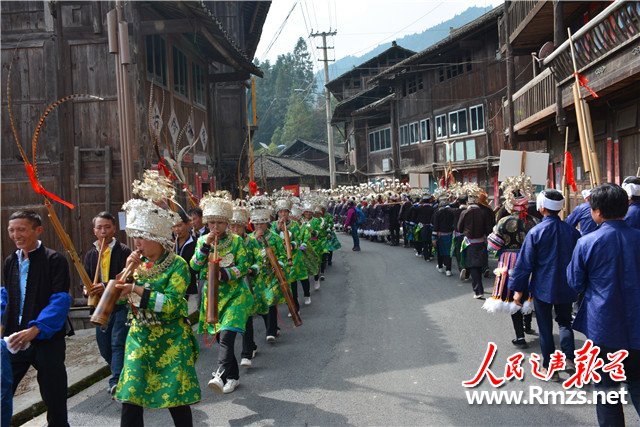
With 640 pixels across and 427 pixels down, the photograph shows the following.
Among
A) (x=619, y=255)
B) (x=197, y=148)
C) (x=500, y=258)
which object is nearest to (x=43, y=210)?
(x=197, y=148)

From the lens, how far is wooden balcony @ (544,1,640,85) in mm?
10047

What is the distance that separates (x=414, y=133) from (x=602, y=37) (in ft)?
80.8

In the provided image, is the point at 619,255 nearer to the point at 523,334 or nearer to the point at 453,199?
the point at 523,334

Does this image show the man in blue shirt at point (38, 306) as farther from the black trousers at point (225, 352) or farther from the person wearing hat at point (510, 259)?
the person wearing hat at point (510, 259)

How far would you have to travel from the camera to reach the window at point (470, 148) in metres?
29.1

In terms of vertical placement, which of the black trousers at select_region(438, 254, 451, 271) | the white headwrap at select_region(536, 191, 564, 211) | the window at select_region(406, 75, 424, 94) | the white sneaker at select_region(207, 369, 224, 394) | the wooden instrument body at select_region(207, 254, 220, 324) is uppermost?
the window at select_region(406, 75, 424, 94)

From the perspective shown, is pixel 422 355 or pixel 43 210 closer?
pixel 422 355

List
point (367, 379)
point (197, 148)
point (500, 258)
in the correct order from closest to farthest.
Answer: point (367, 379) < point (500, 258) < point (197, 148)

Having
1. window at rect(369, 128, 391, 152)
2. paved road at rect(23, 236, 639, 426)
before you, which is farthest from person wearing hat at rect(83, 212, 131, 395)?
window at rect(369, 128, 391, 152)

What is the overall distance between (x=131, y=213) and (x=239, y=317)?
80.7 inches

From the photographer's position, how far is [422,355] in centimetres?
747

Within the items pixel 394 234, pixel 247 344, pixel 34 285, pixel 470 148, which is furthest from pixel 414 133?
pixel 34 285

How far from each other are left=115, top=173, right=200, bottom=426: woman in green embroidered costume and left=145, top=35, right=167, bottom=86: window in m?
8.57

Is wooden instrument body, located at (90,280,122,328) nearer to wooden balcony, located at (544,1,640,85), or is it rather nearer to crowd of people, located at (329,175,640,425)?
crowd of people, located at (329,175,640,425)
